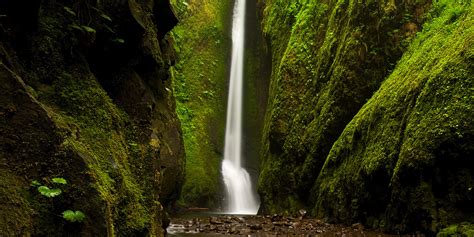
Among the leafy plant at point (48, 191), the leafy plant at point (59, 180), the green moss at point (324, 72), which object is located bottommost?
the leafy plant at point (48, 191)

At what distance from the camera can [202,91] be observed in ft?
76.4

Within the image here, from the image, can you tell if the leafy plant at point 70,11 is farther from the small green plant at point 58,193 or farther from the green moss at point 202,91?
the green moss at point 202,91

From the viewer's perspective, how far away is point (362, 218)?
8117 millimetres

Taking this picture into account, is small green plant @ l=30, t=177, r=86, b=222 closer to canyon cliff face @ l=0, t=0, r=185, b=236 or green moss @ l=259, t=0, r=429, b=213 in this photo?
canyon cliff face @ l=0, t=0, r=185, b=236

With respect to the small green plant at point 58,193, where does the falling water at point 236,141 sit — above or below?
above

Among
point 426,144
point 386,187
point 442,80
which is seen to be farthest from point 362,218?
point 442,80

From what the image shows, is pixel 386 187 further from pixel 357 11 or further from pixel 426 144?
pixel 357 11

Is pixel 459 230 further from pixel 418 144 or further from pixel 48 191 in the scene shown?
pixel 48 191

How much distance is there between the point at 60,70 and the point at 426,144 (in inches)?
199

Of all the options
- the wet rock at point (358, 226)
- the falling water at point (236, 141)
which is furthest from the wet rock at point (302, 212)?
the falling water at point (236, 141)

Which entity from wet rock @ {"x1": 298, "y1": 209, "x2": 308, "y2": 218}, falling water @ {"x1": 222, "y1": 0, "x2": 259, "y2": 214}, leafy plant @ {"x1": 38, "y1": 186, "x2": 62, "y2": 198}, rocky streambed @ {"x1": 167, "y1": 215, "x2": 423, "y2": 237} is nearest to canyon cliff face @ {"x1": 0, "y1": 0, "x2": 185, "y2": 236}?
leafy plant @ {"x1": 38, "y1": 186, "x2": 62, "y2": 198}

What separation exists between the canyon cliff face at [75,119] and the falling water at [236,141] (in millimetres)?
12781

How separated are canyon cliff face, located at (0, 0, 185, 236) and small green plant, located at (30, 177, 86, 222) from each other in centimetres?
5

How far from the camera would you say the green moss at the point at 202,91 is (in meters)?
18.5
